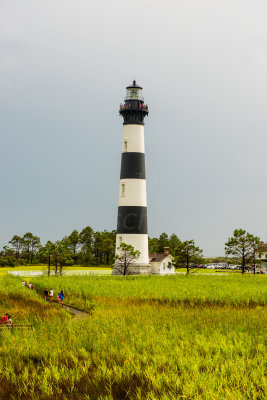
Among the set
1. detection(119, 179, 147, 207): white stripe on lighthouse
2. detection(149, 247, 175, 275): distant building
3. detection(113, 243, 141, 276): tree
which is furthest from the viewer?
detection(149, 247, 175, 275): distant building

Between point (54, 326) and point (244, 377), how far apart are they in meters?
8.50

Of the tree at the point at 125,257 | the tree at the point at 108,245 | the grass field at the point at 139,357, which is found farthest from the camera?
the tree at the point at 108,245

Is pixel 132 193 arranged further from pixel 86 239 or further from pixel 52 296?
pixel 86 239

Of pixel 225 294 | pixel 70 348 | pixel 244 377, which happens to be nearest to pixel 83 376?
pixel 70 348

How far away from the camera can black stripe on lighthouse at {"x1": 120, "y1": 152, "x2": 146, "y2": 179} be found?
5425 cm

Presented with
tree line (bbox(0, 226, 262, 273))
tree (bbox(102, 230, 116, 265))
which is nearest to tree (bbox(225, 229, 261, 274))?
tree line (bbox(0, 226, 262, 273))

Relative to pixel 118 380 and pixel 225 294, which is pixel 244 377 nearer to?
pixel 118 380

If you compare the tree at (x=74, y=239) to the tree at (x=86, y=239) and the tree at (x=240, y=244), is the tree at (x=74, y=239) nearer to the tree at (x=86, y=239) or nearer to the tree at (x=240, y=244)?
the tree at (x=86, y=239)

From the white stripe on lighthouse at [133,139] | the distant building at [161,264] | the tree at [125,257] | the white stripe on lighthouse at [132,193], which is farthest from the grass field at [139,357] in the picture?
the distant building at [161,264]

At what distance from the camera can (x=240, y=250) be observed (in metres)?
64.6

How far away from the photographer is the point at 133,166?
2138 inches

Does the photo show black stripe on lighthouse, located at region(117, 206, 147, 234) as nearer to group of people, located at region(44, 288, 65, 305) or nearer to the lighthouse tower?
the lighthouse tower

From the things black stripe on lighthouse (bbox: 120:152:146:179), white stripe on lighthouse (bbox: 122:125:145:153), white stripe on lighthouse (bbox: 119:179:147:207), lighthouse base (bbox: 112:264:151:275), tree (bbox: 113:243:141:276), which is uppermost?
white stripe on lighthouse (bbox: 122:125:145:153)

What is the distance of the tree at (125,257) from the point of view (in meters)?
53.1
